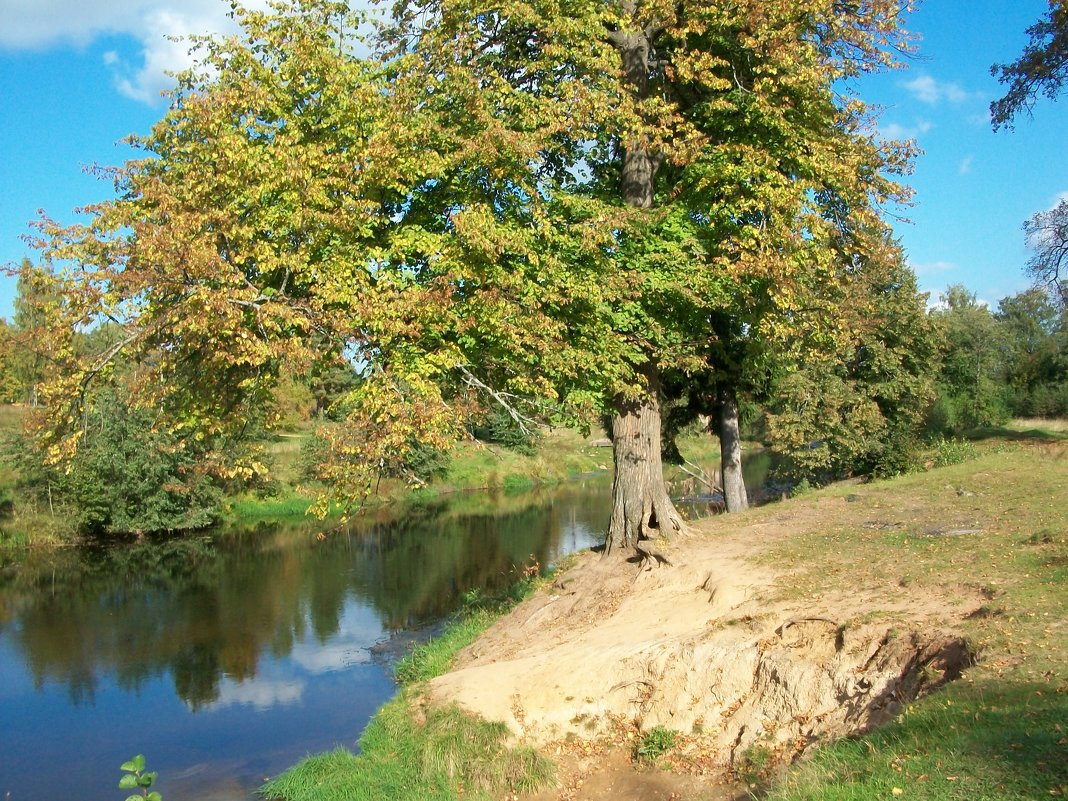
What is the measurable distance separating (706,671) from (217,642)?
47.2ft

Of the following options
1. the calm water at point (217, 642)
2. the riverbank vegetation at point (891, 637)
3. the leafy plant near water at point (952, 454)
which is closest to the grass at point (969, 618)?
the riverbank vegetation at point (891, 637)

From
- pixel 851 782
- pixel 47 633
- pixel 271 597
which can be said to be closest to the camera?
pixel 851 782

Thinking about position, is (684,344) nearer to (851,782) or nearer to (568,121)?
(568,121)

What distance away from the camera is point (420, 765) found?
39.6 feet

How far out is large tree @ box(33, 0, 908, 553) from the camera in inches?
501

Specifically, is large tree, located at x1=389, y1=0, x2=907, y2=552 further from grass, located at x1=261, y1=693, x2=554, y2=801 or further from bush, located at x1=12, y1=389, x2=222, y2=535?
bush, located at x1=12, y1=389, x2=222, y2=535

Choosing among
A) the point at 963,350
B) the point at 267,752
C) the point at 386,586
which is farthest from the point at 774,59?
the point at 963,350

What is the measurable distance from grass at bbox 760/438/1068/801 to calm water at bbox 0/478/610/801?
29.5 feet

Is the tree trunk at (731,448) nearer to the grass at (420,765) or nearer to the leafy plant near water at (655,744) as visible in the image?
the grass at (420,765)

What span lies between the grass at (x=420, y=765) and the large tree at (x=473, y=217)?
3.54 m

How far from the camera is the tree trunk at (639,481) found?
17.0 metres

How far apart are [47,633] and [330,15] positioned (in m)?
17.5

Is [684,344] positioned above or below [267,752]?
above

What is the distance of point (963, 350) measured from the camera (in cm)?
4022
